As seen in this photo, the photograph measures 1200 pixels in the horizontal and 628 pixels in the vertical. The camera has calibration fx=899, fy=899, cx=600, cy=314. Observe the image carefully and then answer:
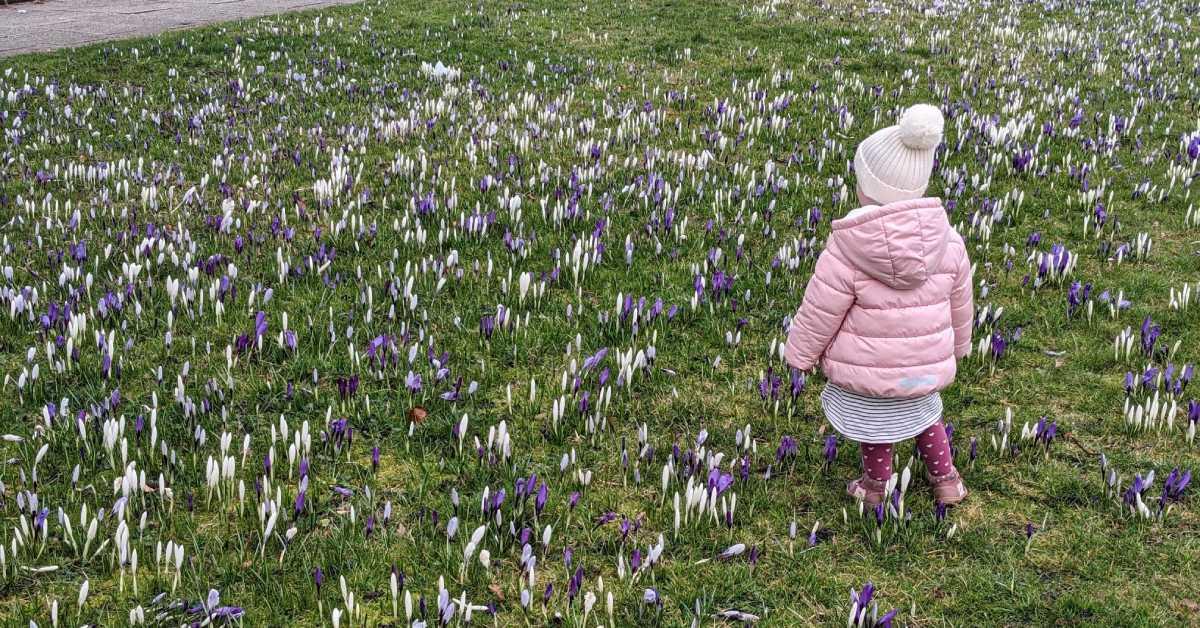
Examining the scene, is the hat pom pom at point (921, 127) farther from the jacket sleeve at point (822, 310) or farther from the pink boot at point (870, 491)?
the pink boot at point (870, 491)

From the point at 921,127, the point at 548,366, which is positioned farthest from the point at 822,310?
the point at 548,366

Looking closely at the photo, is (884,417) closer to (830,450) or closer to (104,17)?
(830,450)

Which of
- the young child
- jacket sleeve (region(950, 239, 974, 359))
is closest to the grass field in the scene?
the young child

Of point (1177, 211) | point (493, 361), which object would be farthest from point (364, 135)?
point (1177, 211)

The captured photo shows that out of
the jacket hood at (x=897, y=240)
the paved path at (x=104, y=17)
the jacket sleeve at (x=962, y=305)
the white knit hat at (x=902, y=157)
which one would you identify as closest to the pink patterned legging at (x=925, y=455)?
the jacket sleeve at (x=962, y=305)

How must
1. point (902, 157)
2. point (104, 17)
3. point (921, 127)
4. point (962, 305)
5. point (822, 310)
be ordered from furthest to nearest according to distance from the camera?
1. point (104, 17)
2. point (962, 305)
3. point (822, 310)
4. point (902, 157)
5. point (921, 127)

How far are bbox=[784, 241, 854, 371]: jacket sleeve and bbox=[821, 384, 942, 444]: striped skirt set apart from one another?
297 millimetres

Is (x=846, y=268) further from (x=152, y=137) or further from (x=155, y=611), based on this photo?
(x=152, y=137)

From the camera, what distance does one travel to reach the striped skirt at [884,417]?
13.4 ft

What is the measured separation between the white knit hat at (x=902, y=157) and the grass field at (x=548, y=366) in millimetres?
1412

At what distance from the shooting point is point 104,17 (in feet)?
61.7

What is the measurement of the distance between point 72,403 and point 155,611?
1.95 m

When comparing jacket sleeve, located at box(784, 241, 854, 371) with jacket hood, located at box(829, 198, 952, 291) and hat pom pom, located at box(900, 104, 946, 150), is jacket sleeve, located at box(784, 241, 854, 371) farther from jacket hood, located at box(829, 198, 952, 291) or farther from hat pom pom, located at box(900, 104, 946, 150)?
hat pom pom, located at box(900, 104, 946, 150)

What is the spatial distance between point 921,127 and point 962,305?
99 centimetres
